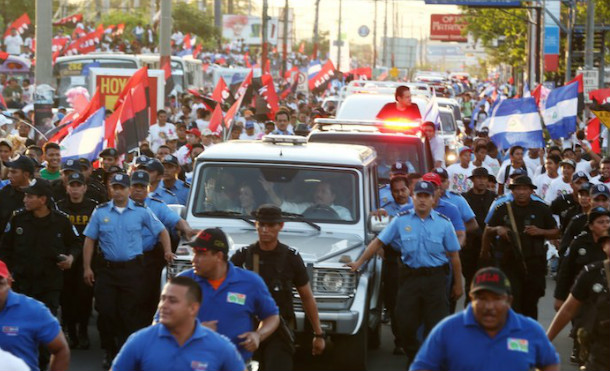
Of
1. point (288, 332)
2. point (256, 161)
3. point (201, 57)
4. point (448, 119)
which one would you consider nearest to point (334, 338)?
point (256, 161)

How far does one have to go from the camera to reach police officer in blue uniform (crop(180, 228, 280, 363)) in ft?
Answer: 25.7

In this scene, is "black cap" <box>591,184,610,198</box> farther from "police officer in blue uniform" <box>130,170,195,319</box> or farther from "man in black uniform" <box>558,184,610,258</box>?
"police officer in blue uniform" <box>130,170,195,319</box>

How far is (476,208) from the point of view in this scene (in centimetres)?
1449

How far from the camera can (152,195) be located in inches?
532

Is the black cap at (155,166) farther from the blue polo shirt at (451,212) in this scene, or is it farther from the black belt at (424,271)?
the black belt at (424,271)

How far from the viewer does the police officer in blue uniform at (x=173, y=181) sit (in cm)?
1452

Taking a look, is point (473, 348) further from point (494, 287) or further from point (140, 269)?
point (140, 269)

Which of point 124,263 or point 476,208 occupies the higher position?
point 476,208

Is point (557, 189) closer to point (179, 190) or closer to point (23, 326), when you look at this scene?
point (179, 190)

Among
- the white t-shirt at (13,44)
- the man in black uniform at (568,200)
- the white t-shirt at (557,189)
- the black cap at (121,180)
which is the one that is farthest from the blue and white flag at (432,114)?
the white t-shirt at (13,44)

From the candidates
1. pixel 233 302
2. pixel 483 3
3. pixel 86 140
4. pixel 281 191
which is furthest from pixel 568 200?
pixel 483 3

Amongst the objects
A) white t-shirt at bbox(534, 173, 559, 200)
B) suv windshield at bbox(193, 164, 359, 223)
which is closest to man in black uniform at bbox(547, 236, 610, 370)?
suv windshield at bbox(193, 164, 359, 223)

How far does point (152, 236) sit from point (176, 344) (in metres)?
5.27

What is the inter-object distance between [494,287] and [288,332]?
2443mm
